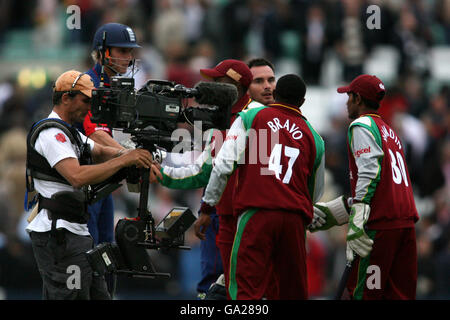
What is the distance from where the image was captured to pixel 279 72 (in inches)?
631

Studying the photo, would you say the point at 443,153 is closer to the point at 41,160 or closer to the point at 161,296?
the point at 161,296

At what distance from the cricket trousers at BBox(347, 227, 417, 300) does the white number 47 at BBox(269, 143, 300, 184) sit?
1.05 m

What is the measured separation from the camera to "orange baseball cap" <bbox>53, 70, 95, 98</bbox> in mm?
7461

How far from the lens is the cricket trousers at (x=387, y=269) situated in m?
7.91

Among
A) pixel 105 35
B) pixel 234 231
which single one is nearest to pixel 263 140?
pixel 234 231

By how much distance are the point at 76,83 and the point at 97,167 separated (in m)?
→ 0.72

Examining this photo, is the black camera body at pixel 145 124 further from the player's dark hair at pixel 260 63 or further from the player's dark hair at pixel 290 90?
the player's dark hair at pixel 260 63

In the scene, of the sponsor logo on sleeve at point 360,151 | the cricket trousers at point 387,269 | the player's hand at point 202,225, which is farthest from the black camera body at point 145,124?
the cricket trousers at point 387,269

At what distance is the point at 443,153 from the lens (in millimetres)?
14367

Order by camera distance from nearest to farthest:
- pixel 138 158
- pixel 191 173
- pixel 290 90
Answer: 1. pixel 138 158
2. pixel 290 90
3. pixel 191 173

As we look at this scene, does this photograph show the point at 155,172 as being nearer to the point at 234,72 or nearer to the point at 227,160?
the point at 227,160

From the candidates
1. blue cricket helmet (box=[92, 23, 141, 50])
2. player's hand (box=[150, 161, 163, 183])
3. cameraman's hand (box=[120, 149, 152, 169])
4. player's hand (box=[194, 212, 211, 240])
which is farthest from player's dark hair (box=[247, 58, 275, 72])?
cameraman's hand (box=[120, 149, 152, 169])

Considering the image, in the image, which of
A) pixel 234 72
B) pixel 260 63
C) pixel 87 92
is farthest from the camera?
pixel 260 63

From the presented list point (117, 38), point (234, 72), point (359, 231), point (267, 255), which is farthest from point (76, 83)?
point (359, 231)
